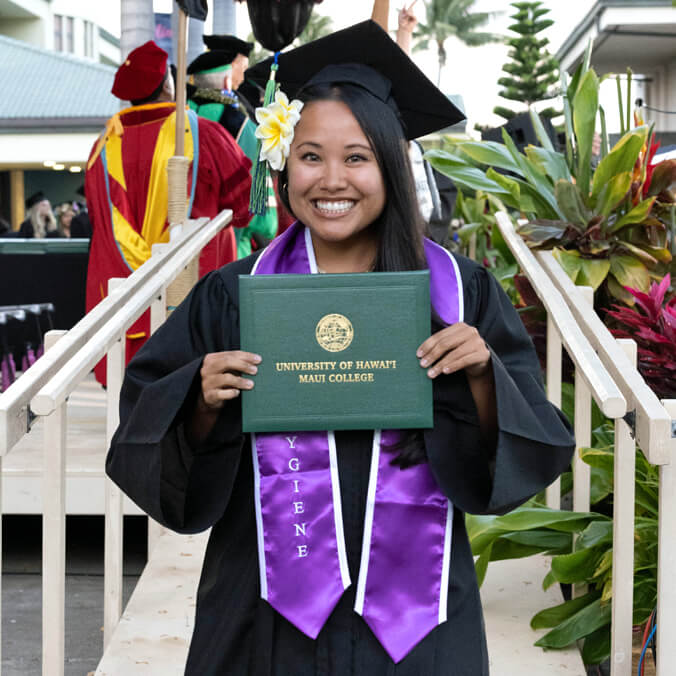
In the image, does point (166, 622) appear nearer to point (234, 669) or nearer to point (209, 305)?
point (234, 669)

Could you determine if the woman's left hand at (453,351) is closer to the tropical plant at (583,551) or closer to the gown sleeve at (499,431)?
the gown sleeve at (499,431)

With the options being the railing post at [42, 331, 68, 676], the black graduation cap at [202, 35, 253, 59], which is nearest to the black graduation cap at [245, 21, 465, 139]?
the railing post at [42, 331, 68, 676]

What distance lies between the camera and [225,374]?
5.46ft

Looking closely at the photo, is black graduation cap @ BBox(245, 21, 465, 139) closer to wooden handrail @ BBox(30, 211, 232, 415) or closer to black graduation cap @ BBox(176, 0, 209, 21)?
wooden handrail @ BBox(30, 211, 232, 415)

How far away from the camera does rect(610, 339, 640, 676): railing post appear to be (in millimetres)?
2416

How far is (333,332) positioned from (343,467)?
0.95ft

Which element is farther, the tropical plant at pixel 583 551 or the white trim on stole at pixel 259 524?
the tropical plant at pixel 583 551

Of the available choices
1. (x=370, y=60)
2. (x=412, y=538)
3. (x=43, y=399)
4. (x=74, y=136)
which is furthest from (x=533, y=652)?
(x=74, y=136)

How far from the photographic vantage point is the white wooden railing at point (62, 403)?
2.22 metres

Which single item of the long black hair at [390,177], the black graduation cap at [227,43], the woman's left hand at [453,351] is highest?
the black graduation cap at [227,43]

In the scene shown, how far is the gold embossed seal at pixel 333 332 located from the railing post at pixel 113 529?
138 cm

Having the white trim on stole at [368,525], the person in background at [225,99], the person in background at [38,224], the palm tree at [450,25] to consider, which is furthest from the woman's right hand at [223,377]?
the palm tree at [450,25]

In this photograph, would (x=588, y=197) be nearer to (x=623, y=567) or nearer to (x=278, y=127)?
(x=623, y=567)

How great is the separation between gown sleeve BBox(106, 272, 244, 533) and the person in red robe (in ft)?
10.8
